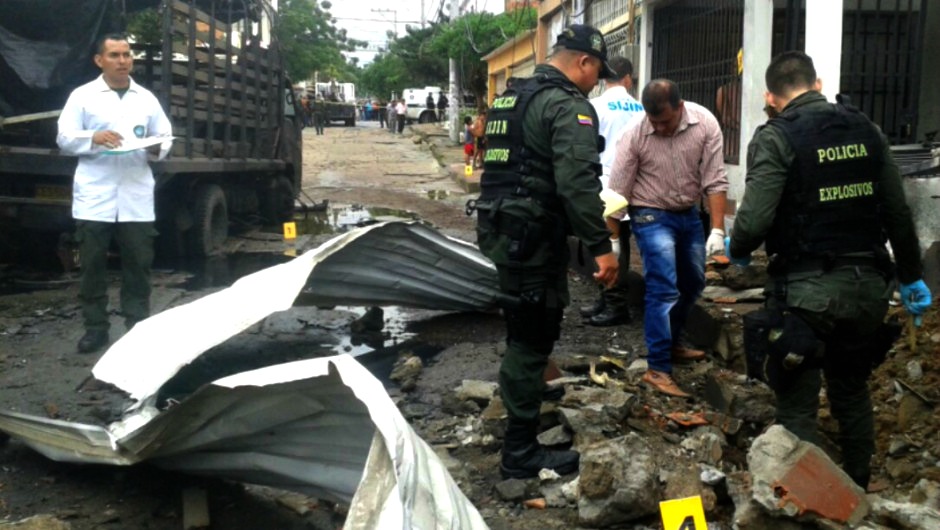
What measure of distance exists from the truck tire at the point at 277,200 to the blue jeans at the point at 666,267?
8.18 meters

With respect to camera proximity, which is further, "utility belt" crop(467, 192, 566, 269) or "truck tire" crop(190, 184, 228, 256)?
"truck tire" crop(190, 184, 228, 256)

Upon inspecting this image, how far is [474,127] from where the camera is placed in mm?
20641

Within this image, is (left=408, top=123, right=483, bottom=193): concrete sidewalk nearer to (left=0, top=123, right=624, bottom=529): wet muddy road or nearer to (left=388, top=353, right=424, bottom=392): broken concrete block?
(left=0, top=123, right=624, bottom=529): wet muddy road

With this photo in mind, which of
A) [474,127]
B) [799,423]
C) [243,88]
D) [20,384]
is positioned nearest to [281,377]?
[799,423]

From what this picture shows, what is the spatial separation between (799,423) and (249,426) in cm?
207

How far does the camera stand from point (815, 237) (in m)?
3.50

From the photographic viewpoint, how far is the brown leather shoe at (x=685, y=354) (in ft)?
18.3

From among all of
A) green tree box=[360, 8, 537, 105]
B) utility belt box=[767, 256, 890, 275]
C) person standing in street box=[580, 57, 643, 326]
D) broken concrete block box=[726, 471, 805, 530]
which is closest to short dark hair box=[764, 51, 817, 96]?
utility belt box=[767, 256, 890, 275]

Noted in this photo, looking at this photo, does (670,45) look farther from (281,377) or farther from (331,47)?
(331,47)

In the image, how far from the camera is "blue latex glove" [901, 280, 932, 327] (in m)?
3.80

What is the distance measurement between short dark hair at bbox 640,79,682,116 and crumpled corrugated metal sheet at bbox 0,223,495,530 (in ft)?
6.26

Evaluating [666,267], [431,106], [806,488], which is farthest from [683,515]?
[431,106]

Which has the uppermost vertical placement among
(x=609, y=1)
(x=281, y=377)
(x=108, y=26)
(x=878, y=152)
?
(x=609, y=1)

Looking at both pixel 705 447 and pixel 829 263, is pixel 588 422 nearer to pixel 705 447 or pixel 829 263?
pixel 705 447
